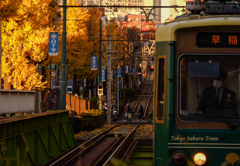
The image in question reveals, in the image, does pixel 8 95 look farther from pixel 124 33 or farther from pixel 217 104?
pixel 124 33

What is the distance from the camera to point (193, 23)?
24.8ft

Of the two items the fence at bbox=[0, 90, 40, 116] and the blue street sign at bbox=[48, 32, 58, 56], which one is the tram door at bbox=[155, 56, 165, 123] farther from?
the blue street sign at bbox=[48, 32, 58, 56]

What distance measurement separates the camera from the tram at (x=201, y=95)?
7.39 metres

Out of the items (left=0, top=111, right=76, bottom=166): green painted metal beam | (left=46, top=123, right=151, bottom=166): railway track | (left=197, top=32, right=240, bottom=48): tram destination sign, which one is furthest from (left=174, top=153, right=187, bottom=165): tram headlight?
(left=46, top=123, right=151, bottom=166): railway track

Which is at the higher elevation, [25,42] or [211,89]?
[25,42]

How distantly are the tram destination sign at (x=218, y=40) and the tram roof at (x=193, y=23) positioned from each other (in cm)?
16

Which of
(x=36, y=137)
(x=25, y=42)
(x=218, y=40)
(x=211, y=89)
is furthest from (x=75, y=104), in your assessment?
(x=211, y=89)

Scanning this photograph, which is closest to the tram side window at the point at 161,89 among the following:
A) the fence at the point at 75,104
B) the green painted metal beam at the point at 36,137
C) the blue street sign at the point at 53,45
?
the green painted metal beam at the point at 36,137

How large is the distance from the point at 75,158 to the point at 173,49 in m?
9.12

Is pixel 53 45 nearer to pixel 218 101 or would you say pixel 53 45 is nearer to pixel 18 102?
pixel 18 102

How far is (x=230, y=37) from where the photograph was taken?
7.60 metres

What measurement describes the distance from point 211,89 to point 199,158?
0.93m

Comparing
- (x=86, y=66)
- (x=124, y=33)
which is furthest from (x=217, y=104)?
(x=124, y=33)

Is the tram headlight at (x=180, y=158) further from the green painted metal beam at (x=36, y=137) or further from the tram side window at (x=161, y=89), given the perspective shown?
the green painted metal beam at (x=36, y=137)
